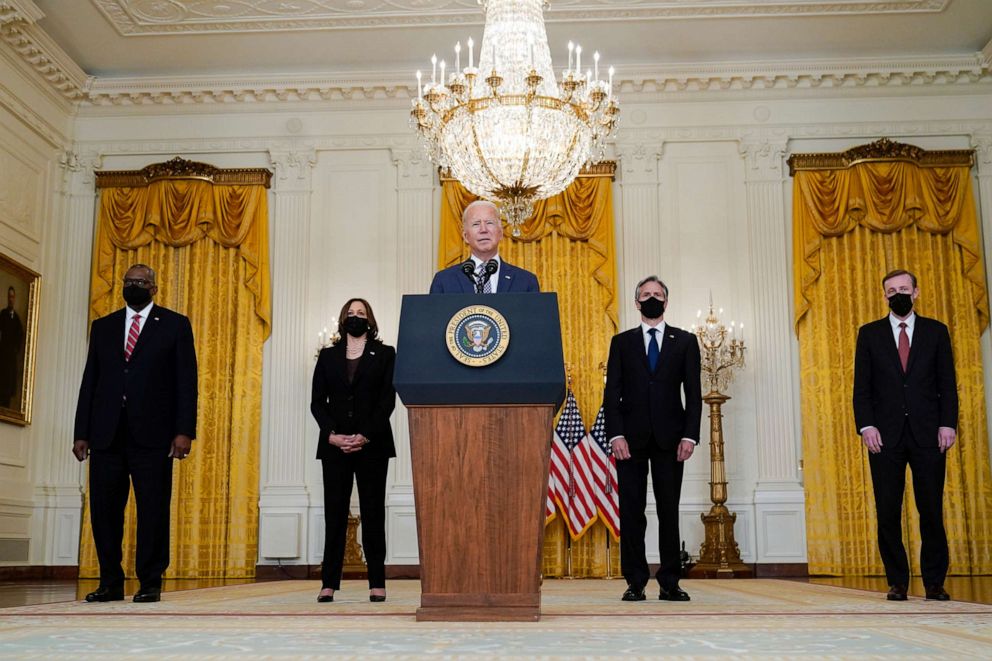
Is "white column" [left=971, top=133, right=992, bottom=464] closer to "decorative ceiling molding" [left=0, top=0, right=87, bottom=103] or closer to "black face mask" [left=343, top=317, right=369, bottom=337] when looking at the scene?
"black face mask" [left=343, top=317, right=369, bottom=337]

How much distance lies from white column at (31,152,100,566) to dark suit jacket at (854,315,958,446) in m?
7.18

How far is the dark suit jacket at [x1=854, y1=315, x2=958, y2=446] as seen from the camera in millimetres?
5148

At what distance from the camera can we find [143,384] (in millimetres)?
5039

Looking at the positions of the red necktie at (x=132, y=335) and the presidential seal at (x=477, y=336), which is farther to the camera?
the red necktie at (x=132, y=335)

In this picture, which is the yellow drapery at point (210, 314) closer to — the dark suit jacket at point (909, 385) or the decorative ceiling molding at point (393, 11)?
the decorative ceiling molding at point (393, 11)

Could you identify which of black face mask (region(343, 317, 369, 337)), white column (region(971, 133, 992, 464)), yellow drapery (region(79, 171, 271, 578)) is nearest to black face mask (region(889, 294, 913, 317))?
black face mask (region(343, 317, 369, 337))

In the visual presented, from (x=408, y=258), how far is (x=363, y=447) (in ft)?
16.8

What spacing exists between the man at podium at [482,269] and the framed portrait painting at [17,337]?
6320 mm

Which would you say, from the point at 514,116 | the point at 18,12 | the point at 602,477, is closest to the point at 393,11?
the point at 514,116

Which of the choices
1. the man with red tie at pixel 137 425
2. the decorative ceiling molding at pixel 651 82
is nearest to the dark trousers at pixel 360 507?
the man with red tie at pixel 137 425

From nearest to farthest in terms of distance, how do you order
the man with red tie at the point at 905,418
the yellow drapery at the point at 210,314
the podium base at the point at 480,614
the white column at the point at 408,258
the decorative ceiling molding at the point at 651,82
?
the podium base at the point at 480,614 < the man with red tie at the point at 905,418 < the white column at the point at 408,258 < the yellow drapery at the point at 210,314 < the decorative ceiling molding at the point at 651,82

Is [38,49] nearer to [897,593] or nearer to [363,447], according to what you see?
[363,447]

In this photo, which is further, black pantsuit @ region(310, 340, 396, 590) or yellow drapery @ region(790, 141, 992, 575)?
yellow drapery @ region(790, 141, 992, 575)

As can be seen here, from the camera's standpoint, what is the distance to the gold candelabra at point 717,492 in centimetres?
865
